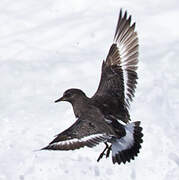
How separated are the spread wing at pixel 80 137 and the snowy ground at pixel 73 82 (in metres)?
7.28

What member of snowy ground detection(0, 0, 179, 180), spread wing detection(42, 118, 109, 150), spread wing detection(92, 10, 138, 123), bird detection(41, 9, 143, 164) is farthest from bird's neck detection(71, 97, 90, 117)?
snowy ground detection(0, 0, 179, 180)

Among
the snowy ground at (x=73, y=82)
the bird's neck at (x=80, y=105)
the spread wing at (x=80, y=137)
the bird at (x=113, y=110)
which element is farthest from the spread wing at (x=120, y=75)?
the snowy ground at (x=73, y=82)

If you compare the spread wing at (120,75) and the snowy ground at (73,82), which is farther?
the snowy ground at (73,82)

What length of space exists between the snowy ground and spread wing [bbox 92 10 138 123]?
5.84 metres

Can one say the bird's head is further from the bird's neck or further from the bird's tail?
the bird's tail

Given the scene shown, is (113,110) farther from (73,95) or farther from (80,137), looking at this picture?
(80,137)

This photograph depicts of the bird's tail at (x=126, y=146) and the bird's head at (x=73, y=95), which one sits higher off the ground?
the bird's head at (x=73, y=95)

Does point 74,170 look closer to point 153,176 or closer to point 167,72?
point 153,176

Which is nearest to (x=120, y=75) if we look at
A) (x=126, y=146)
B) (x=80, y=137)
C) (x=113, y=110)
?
(x=113, y=110)

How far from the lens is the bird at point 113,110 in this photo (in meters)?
7.36

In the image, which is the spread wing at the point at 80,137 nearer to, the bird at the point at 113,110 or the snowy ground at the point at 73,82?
the bird at the point at 113,110

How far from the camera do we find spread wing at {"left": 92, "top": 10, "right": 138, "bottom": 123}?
8188 mm

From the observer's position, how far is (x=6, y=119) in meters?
15.2

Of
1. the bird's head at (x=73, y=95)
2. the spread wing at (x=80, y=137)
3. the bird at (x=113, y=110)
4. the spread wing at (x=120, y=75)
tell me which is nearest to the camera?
the spread wing at (x=80, y=137)
